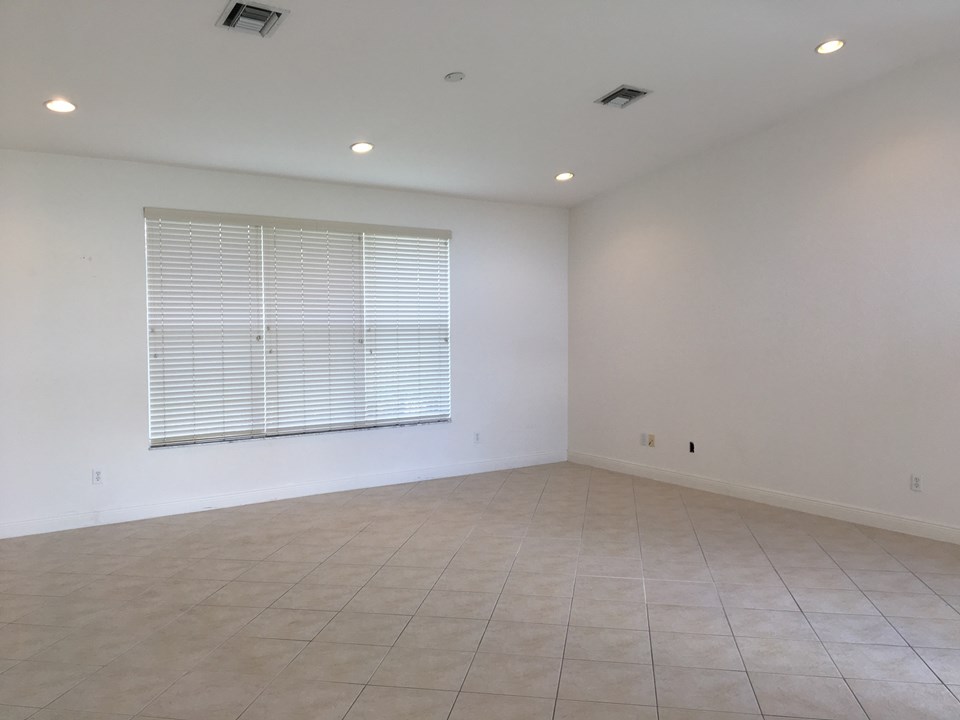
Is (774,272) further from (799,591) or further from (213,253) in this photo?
(213,253)

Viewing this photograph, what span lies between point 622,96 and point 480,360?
2.98 m

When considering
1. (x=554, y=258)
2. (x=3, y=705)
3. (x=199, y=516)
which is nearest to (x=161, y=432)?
(x=199, y=516)

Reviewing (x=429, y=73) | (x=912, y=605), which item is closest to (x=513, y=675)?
(x=912, y=605)

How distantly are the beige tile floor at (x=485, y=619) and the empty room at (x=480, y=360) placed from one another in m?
0.02

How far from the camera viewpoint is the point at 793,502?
14.4 feet

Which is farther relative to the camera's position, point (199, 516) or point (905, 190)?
point (199, 516)

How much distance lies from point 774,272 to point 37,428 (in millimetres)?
5332

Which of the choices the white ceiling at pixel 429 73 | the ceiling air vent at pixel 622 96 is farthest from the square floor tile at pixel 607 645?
the ceiling air vent at pixel 622 96

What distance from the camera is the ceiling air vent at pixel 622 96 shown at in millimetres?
3645

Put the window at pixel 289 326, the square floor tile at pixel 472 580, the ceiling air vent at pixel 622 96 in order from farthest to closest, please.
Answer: the window at pixel 289 326
the ceiling air vent at pixel 622 96
the square floor tile at pixel 472 580

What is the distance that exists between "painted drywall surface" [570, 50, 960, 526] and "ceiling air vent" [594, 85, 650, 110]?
1.36 meters

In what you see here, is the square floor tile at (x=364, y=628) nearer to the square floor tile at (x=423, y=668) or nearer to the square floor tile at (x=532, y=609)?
the square floor tile at (x=423, y=668)

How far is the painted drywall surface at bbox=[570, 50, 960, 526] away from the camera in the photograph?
3619mm

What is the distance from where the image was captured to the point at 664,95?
3.75 m
